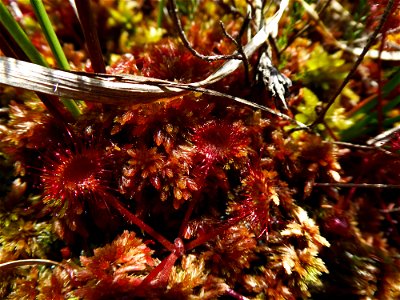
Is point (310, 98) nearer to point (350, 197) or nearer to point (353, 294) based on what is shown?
point (350, 197)

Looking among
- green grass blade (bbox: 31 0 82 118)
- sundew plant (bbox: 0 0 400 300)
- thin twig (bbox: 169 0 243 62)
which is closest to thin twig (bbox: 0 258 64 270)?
sundew plant (bbox: 0 0 400 300)

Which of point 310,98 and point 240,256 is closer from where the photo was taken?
point 240,256

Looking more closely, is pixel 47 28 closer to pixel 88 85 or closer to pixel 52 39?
pixel 52 39

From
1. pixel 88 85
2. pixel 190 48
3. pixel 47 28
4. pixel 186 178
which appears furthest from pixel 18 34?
pixel 186 178

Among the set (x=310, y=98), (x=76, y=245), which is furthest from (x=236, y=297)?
(x=310, y=98)

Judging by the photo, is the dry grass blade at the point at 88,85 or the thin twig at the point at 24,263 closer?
the dry grass blade at the point at 88,85

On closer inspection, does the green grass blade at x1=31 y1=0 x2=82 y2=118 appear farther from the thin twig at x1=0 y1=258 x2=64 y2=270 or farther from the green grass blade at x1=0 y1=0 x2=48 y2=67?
the thin twig at x1=0 y1=258 x2=64 y2=270

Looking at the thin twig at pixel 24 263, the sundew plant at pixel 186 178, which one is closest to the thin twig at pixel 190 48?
the sundew plant at pixel 186 178

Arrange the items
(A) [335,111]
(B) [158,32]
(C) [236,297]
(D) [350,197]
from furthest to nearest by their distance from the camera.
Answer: (B) [158,32] < (A) [335,111] < (D) [350,197] < (C) [236,297]

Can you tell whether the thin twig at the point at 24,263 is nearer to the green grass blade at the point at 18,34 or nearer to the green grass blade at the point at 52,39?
the green grass blade at the point at 52,39
